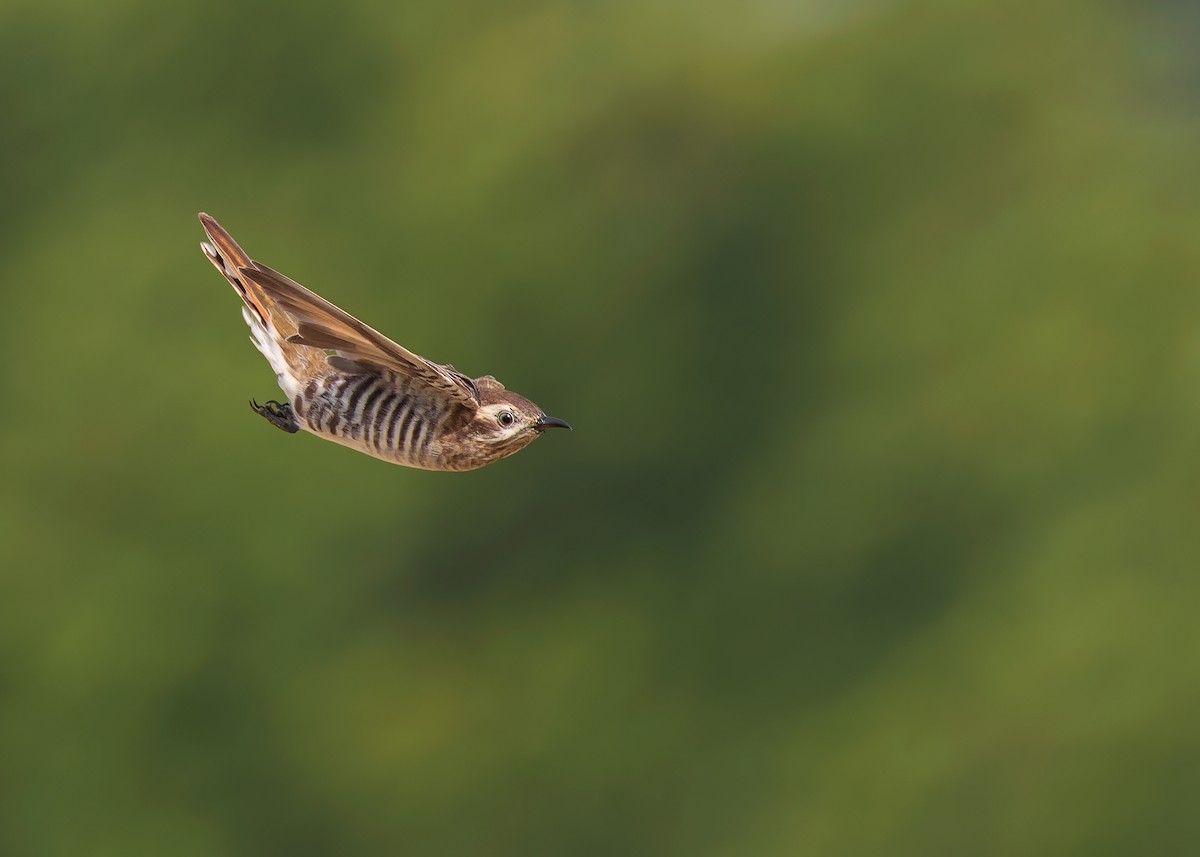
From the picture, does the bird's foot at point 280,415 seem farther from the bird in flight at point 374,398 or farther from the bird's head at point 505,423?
the bird's head at point 505,423

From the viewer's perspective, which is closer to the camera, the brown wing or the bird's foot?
the brown wing

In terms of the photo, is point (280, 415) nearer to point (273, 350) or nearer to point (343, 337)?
point (273, 350)

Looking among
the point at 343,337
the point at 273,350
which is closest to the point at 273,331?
the point at 273,350

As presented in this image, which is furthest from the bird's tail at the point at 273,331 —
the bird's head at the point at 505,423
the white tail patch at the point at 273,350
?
the bird's head at the point at 505,423

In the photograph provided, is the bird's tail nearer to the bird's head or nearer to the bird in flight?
the bird in flight

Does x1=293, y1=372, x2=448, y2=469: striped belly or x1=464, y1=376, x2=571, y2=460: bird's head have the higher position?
x1=464, y1=376, x2=571, y2=460: bird's head

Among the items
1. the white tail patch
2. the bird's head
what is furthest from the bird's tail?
the bird's head
